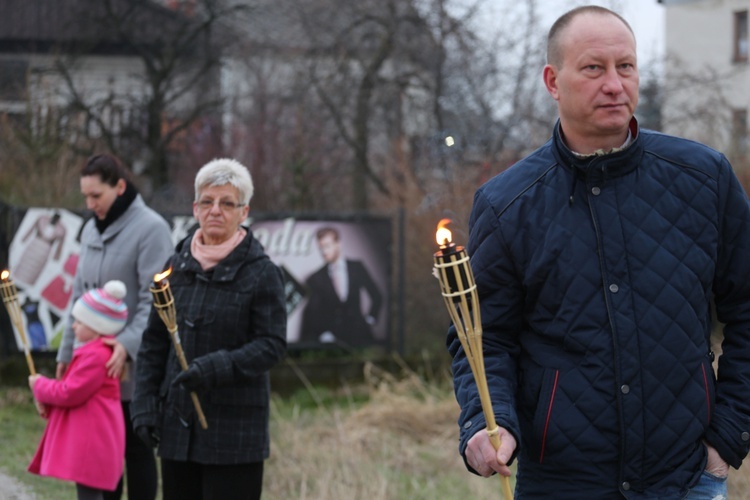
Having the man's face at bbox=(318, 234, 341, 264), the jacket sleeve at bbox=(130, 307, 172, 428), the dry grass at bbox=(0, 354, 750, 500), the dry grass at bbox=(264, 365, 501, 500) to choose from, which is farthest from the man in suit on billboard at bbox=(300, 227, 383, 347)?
the jacket sleeve at bbox=(130, 307, 172, 428)

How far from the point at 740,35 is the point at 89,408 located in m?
35.8

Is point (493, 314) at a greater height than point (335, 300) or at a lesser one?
greater

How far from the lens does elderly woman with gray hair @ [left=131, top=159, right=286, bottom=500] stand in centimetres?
495

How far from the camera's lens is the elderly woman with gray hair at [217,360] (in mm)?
4949

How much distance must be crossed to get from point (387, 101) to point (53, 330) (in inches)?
376

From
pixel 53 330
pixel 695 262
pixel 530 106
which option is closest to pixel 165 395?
pixel 695 262

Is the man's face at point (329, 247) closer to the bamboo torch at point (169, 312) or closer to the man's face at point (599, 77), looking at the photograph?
the bamboo torch at point (169, 312)

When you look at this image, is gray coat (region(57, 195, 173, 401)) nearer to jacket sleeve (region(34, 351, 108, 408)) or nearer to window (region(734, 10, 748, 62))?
jacket sleeve (region(34, 351, 108, 408))

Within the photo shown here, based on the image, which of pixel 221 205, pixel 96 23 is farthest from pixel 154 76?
pixel 221 205

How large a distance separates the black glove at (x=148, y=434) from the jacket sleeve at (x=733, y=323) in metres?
2.64

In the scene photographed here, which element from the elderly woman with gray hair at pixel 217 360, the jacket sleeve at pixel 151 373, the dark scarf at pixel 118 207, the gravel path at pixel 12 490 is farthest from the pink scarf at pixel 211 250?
the gravel path at pixel 12 490

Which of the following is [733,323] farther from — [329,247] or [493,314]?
[329,247]

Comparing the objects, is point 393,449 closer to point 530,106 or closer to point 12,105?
point 530,106

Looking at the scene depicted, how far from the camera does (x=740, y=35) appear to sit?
126 ft
